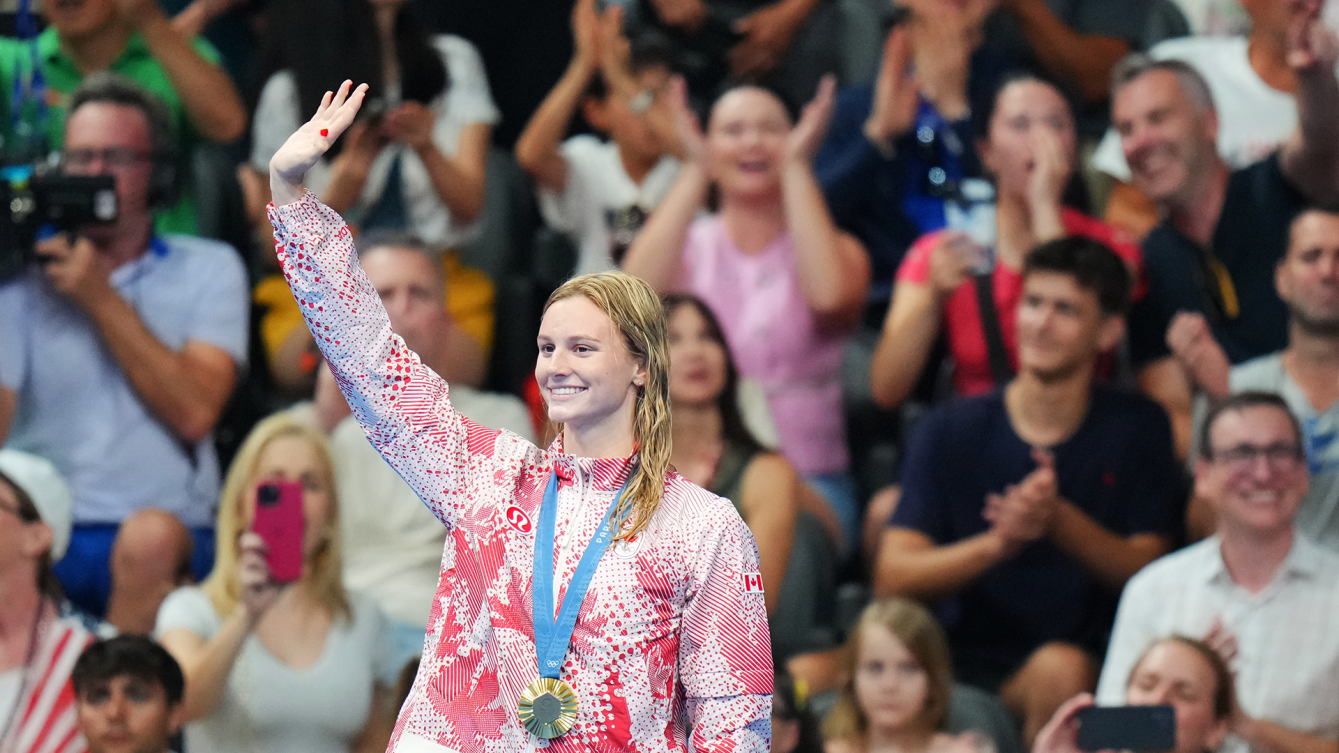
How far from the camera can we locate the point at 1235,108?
4.90 m

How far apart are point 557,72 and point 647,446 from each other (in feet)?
11.8

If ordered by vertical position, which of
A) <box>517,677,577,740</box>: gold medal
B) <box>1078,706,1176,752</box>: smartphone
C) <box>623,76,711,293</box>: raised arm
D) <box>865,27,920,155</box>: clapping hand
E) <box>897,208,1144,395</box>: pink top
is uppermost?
<box>865,27,920,155</box>: clapping hand

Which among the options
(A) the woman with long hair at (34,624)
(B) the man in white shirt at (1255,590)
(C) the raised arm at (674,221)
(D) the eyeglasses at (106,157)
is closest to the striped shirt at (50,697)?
(A) the woman with long hair at (34,624)

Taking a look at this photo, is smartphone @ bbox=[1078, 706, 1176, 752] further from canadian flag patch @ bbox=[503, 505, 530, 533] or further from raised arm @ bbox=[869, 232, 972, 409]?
canadian flag patch @ bbox=[503, 505, 530, 533]

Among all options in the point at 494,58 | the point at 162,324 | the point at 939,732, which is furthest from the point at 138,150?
the point at 939,732

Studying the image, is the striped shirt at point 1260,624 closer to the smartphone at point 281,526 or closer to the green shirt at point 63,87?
the smartphone at point 281,526

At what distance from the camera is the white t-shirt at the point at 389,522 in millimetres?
4473

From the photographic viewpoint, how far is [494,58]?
562 cm

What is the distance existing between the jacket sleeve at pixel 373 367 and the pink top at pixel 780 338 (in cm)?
257

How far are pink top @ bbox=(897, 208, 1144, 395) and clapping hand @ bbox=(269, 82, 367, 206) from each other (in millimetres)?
2753

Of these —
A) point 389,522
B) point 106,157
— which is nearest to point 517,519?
point 389,522

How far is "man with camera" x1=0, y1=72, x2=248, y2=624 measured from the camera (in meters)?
4.46

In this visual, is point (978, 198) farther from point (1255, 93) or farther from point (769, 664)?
point (769, 664)

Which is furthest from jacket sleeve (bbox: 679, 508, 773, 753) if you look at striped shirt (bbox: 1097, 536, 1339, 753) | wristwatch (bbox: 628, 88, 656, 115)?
wristwatch (bbox: 628, 88, 656, 115)
